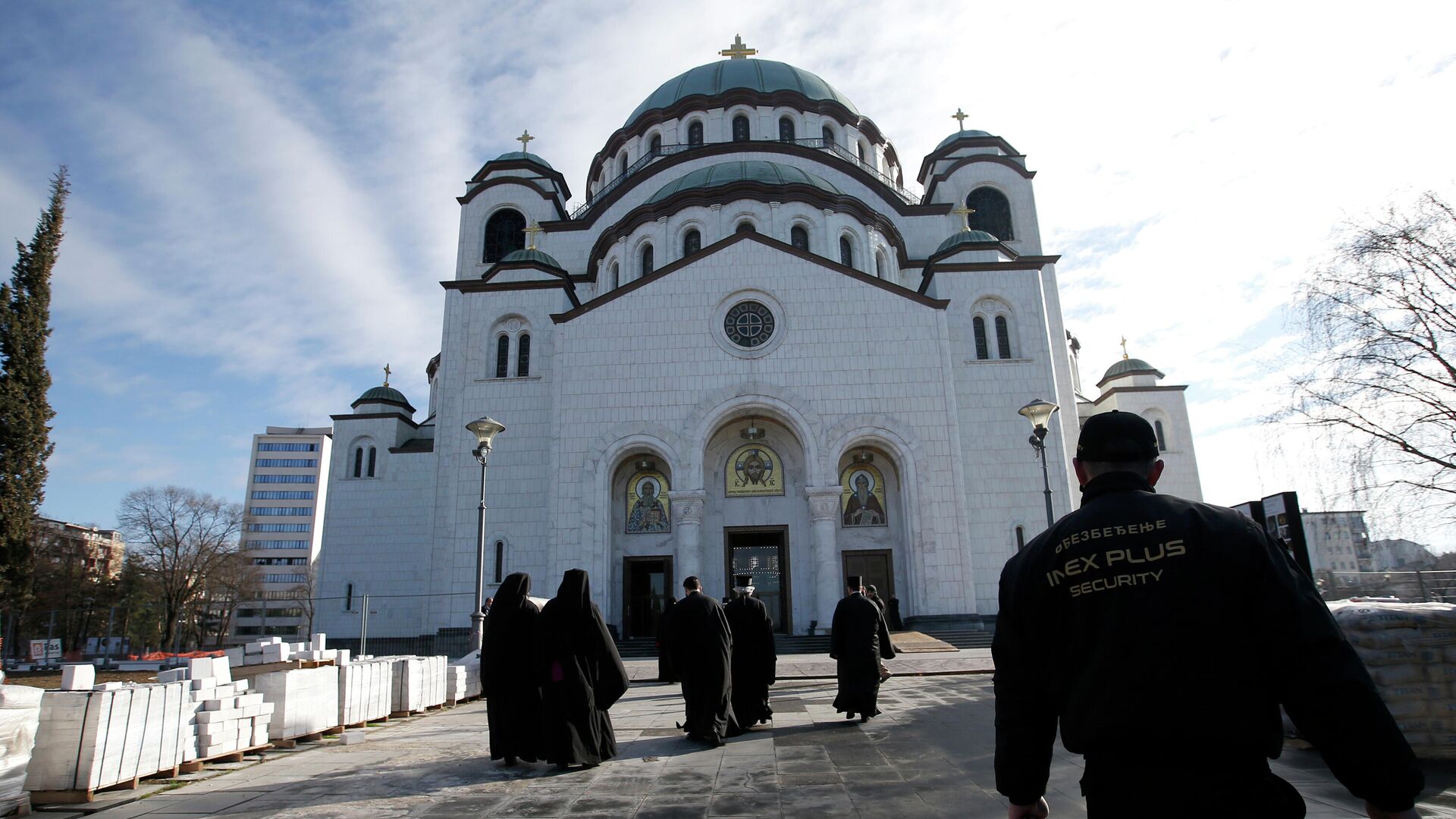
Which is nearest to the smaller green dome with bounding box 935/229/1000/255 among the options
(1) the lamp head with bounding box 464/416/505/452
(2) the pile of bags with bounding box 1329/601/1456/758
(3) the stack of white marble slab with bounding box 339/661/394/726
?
(1) the lamp head with bounding box 464/416/505/452

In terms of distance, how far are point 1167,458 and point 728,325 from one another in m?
16.9

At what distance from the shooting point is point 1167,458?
2805cm

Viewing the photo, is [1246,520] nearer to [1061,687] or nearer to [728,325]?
[1061,687]

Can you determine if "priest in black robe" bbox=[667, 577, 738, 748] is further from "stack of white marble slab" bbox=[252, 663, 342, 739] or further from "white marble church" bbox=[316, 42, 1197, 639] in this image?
"white marble church" bbox=[316, 42, 1197, 639]

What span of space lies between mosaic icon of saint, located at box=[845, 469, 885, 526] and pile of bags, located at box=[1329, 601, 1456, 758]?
15622mm

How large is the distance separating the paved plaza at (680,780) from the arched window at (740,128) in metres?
26.4

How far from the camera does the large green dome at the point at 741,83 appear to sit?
1268 inches

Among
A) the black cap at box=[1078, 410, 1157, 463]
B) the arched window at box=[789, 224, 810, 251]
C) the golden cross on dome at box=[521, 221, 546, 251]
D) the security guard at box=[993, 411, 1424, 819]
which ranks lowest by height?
the security guard at box=[993, 411, 1424, 819]

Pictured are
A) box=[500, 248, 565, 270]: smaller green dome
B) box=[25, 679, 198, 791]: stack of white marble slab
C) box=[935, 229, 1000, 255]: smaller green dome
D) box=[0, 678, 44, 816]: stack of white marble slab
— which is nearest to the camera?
box=[0, 678, 44, 816]: stack of white marble slab

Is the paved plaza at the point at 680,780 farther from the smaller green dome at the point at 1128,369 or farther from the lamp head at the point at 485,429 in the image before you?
the smaller green dome at the point at 1128,369

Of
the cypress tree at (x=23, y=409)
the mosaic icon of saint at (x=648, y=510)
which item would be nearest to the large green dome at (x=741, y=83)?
the mosaic icon of saint at (x=648, y=510)

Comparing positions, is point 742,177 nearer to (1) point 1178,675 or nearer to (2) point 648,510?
(2) point 648,510

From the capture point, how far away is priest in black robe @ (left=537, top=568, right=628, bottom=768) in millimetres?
6422

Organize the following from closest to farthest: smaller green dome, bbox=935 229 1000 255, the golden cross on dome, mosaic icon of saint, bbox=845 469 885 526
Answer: mosaic icon of saint, bbox=845 469 885 526, smaller green dome, bbox=935 229 1000 255, the golden cross on dome
